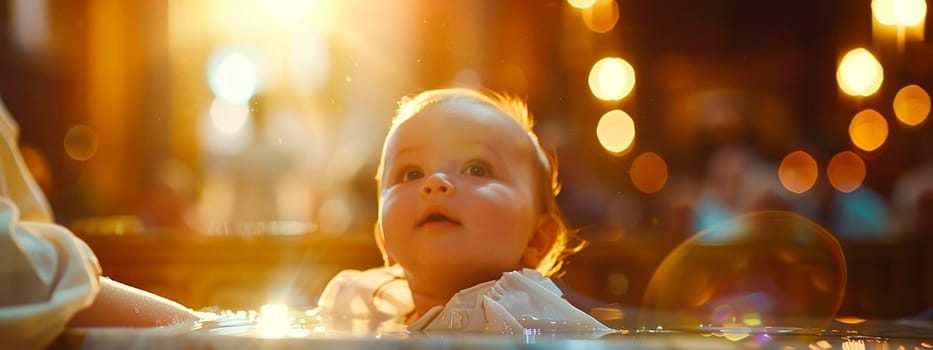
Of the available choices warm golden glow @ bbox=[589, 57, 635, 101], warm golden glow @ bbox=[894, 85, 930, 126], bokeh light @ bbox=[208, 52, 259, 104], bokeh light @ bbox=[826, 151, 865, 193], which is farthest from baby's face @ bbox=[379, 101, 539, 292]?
bokeh light @ bbox=[826, 151, 865, 193]

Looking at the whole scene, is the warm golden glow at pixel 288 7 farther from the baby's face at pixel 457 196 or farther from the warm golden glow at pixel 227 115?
the baby's face at pixel 457 196

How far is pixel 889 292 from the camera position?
68.0 inches

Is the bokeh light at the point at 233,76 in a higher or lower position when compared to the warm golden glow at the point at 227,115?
higher

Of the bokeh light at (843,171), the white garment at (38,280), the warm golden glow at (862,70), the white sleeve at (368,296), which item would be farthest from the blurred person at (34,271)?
the bokeh light at (843,171)

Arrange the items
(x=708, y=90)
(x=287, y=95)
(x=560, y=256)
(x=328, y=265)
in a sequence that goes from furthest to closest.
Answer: (x=708, y=90)
(x=287, y=95)
(x=328, y=265)
(x=560, y=256)

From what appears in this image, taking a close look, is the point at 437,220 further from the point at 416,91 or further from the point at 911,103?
the point at 911,103

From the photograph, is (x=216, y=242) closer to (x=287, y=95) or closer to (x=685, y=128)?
(x=287, y=95)

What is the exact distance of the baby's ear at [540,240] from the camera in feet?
3.05

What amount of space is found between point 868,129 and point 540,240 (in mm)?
2319

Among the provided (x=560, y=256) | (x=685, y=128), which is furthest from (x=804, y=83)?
(x=560, y=256)

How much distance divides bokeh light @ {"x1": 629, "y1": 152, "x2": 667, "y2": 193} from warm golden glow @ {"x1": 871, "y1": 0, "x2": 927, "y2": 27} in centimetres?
56

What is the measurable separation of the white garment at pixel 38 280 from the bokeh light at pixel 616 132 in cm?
115

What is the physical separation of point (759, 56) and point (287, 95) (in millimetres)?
1678

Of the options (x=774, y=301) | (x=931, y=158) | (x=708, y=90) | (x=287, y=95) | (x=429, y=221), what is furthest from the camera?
(x=708, y=90)
